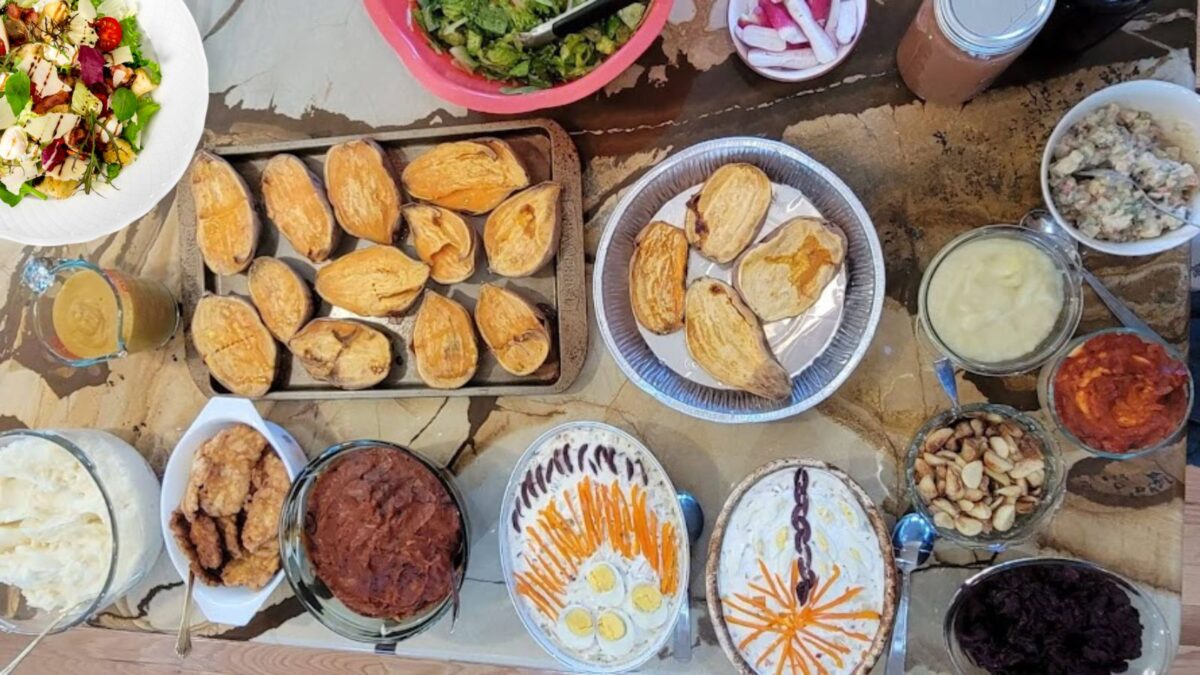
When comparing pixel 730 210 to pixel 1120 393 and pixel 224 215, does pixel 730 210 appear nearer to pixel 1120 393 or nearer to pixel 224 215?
pixel 1120 393

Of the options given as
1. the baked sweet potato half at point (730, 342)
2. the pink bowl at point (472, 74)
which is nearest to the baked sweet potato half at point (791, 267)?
the baked sweet potato half at point (730, 342)

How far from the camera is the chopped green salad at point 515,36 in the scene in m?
1.43

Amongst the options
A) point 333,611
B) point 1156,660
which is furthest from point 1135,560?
point 333,611

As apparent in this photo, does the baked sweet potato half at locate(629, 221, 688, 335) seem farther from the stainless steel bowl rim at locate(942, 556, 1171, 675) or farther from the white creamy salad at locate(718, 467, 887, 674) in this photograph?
the stainless steel bowl rim at locate(942, 556, 1171, 675)

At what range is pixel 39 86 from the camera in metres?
1.59

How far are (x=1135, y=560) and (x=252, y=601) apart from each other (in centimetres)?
157

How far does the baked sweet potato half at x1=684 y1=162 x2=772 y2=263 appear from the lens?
1497mm

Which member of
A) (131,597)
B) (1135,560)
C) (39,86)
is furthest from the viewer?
(131,597)

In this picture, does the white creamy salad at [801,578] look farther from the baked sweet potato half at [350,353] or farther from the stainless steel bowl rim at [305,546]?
the baked sweet potato half at [350,353]

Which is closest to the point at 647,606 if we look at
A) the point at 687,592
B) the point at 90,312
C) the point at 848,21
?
the point at 687,592

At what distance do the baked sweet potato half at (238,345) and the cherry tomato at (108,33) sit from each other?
0.51 m

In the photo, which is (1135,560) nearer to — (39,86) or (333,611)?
(333,611)

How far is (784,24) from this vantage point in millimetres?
1508

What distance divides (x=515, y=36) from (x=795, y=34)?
49 centimetres
